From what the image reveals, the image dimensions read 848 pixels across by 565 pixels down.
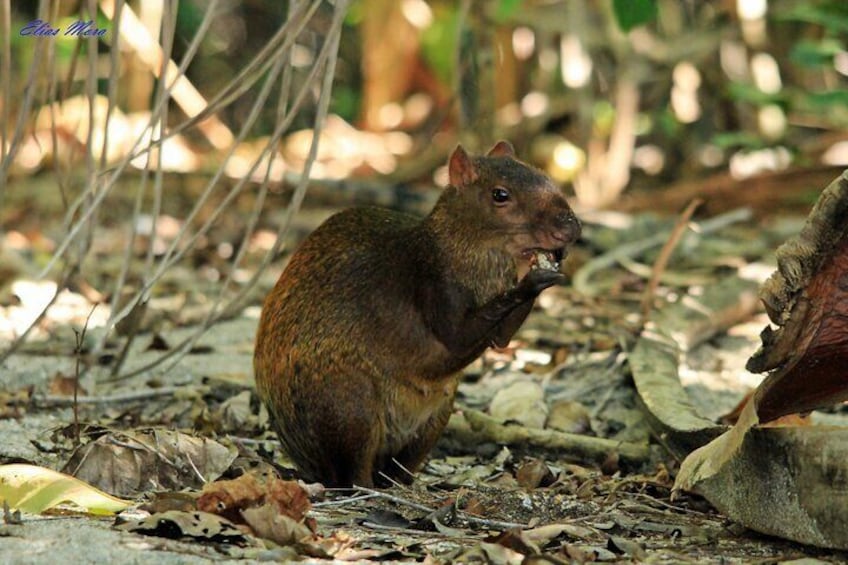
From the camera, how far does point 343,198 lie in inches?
329

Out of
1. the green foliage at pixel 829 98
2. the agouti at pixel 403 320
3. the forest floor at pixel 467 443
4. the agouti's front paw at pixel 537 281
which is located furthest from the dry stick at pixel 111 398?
the green foliage at pixel 829 98

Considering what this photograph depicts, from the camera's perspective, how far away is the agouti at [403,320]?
4098 millimetres

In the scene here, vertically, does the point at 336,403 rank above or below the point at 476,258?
below

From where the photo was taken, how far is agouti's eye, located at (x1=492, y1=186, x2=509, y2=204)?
4133mm

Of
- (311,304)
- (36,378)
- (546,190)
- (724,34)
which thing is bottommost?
(36,378)

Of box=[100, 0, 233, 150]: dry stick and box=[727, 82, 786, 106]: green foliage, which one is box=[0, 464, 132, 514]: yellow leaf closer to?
box=[100, 0, 233, 150]: dry stick

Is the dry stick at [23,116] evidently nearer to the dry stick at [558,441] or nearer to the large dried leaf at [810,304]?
the dry stick at [558,441]

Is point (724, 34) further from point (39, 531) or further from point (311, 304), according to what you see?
point (39, 531)

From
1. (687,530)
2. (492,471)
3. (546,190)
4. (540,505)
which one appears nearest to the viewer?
(687,530)

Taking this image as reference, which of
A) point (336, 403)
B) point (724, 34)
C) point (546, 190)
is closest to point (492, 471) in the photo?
point (336, 403)

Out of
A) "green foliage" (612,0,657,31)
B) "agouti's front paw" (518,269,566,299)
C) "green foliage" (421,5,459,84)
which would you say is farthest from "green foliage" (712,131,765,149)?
"agouti's front paw" (518,269,566,299)

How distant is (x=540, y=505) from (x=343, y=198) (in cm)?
481

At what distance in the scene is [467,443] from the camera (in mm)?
4688

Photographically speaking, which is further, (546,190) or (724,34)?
(724,34)
